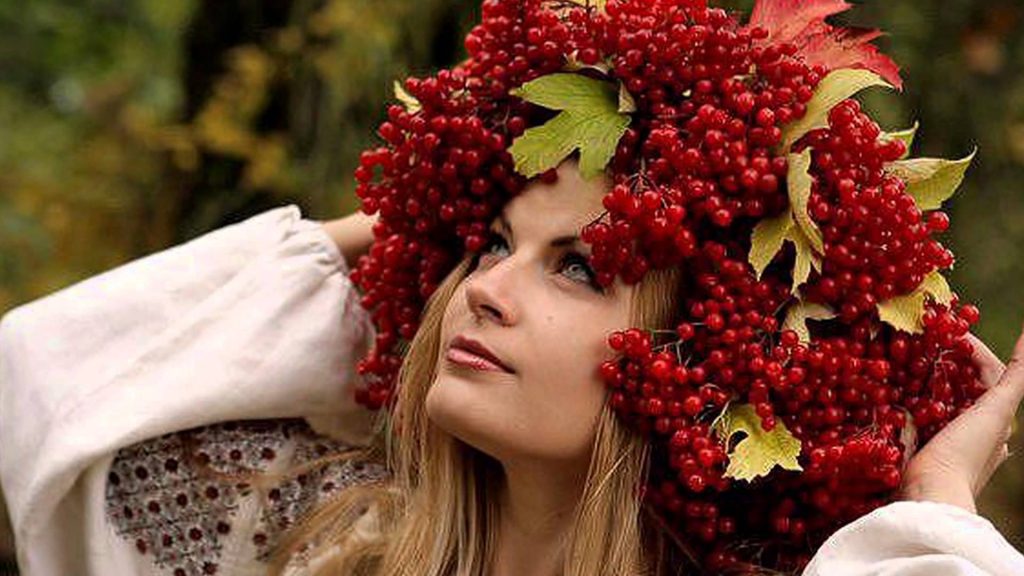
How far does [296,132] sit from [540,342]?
74.6 inches

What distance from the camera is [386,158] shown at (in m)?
1.96

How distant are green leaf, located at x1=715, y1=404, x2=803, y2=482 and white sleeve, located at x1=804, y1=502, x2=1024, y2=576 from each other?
0.28ft

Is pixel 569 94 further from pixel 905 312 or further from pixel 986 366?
pixel 986 366

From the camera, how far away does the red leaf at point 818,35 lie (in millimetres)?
1782

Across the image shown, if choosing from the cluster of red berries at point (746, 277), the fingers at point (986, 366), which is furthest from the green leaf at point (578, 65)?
the fingers at point (986, 366)

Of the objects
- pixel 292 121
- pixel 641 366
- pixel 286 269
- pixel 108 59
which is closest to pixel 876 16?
pixel 292 121

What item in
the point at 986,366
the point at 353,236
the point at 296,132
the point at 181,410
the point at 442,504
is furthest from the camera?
the point at 296,132

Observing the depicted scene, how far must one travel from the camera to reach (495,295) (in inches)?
70.3

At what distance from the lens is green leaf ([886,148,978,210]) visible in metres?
1.78

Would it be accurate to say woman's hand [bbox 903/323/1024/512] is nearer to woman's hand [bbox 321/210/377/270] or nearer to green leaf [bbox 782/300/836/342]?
green leaf [bbox 782/300/836/342]

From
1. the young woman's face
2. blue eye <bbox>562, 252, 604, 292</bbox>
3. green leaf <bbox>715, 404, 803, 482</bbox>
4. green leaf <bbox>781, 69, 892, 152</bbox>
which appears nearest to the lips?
the young woman's face

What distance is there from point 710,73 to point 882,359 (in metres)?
0.33

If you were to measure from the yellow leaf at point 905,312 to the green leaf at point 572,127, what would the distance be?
31cm

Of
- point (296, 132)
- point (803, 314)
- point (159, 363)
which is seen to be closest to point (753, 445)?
point (803, 314)
